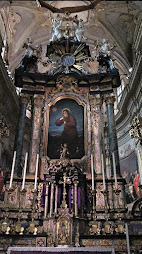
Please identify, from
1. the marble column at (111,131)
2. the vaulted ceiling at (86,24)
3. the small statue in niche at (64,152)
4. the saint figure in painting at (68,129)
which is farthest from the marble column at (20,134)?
the vaulted ceiling at (86,24)

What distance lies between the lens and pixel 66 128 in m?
8.66

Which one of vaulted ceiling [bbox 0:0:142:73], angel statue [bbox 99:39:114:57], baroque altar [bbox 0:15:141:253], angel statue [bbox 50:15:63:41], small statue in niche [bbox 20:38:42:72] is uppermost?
vaulted ceiling [bbox 0:0:142:73]

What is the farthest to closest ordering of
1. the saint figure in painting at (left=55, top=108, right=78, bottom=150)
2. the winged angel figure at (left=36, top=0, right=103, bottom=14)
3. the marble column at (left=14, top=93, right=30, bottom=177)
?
the winged angel figure at (left=36, top=0, right=103, bottom=14), the saint figure in painting at (left=55, top=108, right=78, bottom=150), the marble column at (left=14, top=93, right=30, bottom=177)

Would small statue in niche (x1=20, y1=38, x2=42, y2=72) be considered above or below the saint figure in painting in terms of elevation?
above

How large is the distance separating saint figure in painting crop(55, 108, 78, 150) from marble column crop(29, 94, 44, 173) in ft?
2.20

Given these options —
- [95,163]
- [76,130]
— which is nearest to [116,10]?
[76,130]

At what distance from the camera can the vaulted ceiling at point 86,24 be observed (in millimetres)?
12984

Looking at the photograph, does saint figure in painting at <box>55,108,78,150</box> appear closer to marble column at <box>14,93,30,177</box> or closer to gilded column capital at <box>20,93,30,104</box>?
marble column at <box>14,93,30,177</box>

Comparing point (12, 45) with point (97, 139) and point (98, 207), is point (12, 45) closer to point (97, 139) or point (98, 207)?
point (97, 139)

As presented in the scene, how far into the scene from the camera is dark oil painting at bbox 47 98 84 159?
809 cm

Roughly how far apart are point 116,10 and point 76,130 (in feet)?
25.9

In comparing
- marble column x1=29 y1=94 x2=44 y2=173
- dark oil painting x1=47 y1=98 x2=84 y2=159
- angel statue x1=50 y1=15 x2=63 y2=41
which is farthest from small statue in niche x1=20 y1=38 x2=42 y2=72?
dark oil painting x1=47 y1=98 x2=84 y2=159

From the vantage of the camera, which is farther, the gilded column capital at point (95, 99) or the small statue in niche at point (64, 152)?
the gilded column capital at point (95, 99)

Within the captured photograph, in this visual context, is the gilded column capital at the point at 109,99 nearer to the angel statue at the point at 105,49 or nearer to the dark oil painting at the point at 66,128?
the dark oil painting at the point at 66,128
